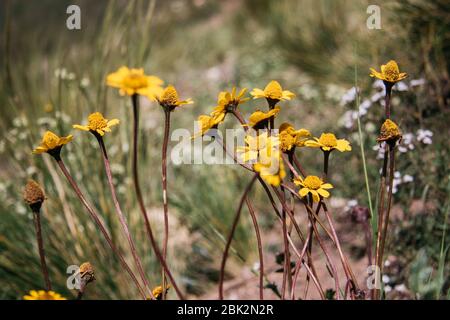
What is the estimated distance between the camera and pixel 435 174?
1.75 m

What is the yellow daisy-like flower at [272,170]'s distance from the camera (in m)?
0.78

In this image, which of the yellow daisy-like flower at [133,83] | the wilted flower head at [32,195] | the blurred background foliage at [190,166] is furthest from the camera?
the blurred background foliage at [190,166]

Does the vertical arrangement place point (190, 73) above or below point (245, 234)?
above

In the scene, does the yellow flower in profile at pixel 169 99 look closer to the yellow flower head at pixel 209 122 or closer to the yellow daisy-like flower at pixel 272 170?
the yellow flower head at pixel 209 122

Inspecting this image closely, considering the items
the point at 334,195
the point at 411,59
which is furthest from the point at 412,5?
the point at 334,195

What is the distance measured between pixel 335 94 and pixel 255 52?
2.28 meters

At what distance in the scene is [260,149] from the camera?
89cm

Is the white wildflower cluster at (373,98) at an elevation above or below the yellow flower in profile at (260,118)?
above

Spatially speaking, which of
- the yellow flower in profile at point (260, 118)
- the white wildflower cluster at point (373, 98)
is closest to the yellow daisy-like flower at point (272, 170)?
the yellow flower in profile at point (260, 118)

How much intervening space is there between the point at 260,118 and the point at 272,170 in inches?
7.3

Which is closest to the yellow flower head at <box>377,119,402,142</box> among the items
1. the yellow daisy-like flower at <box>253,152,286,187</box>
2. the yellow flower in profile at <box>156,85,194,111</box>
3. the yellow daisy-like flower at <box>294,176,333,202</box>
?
the yellow daisy-like flower at <box>294,176,333,202</box>

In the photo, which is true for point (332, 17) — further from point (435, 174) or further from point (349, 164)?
point (435, 174)

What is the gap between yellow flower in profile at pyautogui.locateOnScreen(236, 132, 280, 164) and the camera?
0.83 metres

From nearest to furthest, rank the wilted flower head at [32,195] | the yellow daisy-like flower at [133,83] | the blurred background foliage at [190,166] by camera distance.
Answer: the yellow daisy-like flower at [133,83]
the wilted flower head at [32,195]
the blurred background foliage at [190,166]
